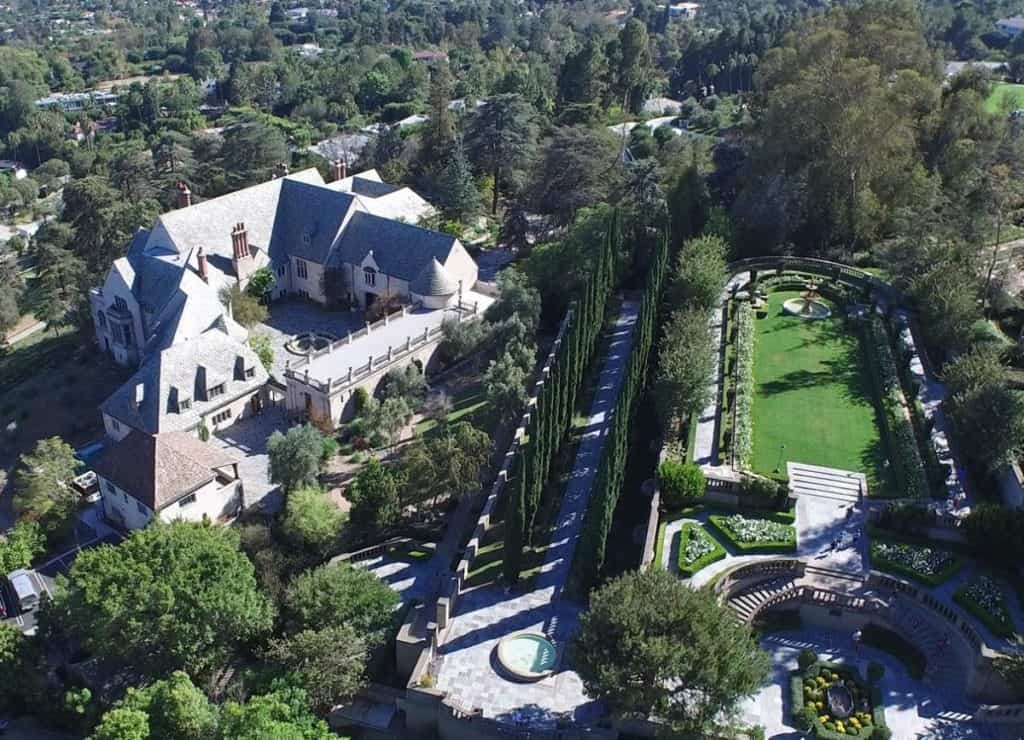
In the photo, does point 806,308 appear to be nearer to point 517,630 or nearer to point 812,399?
point 812,399

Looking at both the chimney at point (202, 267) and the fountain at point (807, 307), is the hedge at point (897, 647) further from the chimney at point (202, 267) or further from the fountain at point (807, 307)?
the chimney at point (202, 267)

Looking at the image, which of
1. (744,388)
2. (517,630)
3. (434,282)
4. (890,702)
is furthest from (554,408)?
(434,282)

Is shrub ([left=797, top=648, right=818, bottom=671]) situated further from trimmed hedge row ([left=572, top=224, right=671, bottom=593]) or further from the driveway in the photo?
the driveway

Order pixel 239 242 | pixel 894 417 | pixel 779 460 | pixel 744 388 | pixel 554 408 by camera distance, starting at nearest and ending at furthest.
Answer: pixel 554 408, pixel 779 460, pixel 894 417, pixel 744 388, pixel 239 242

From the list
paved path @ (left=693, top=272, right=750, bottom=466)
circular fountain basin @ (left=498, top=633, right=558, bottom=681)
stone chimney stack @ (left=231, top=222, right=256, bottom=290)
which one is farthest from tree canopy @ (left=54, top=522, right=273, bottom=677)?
stone chimney stack @ (left=231, top=222, right=256, bottom=290)

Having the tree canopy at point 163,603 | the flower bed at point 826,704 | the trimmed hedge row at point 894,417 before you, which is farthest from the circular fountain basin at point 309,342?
the flower bed at point 826,704

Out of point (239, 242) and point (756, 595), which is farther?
point (239, 242)
